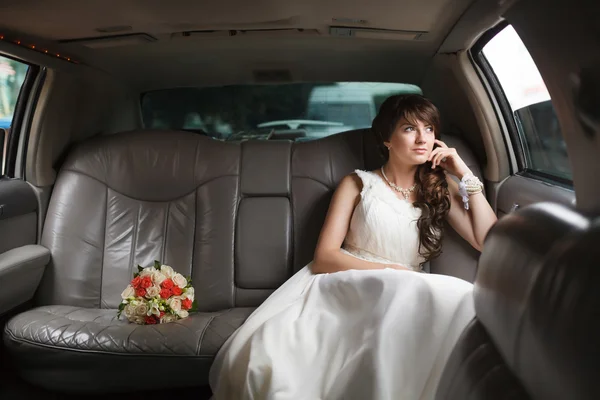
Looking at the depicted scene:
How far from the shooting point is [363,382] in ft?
5.47

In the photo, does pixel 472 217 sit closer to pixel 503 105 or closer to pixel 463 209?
pixel 463 209

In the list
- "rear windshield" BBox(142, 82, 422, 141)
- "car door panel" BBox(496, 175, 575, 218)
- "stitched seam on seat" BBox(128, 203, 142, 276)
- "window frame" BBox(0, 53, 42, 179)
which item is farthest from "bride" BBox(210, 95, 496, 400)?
"window frame" BBox(0, 53, 42, 179)

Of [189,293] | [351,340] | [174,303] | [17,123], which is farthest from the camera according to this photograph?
[17,123]

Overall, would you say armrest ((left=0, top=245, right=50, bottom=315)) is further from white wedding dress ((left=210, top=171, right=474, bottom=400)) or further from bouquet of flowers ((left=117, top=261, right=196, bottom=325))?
white wedding dress ((left=210, top=171, right=474, bottom=400))

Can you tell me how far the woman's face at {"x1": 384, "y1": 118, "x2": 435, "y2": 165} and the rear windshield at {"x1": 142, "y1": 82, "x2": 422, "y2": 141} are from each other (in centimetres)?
104

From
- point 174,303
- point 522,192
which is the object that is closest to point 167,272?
point 174,303

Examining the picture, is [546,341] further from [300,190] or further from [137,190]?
[137,190]

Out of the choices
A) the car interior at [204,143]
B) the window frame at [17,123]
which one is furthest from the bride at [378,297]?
the window frame at [17,123]

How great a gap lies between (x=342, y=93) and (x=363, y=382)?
2.55m

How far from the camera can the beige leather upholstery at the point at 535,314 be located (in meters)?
0.83

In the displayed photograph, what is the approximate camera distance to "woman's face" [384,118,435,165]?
9.13 feet

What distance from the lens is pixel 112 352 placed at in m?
2.57

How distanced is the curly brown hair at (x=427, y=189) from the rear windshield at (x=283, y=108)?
963 mm

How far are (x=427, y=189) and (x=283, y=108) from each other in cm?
144
